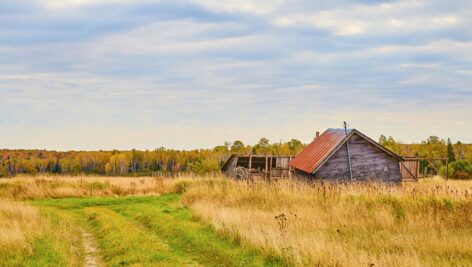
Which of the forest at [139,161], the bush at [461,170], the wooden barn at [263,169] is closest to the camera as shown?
the wooden barn at [263,169]

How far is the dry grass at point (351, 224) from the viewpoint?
33.6ft

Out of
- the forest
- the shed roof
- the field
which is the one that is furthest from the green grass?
the forest

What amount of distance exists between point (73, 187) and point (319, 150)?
16.6 metres

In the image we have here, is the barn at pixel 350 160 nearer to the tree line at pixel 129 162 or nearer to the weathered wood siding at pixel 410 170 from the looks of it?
the weathered wood siding at pixel 410 170

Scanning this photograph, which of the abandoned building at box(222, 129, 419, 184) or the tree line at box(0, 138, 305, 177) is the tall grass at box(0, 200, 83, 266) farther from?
the tree line at box(0, 138, 305, 177)

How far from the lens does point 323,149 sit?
98.9 ft

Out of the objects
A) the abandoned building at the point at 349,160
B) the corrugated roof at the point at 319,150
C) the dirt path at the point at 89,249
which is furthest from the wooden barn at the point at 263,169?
the dirt path at the point at 89,249

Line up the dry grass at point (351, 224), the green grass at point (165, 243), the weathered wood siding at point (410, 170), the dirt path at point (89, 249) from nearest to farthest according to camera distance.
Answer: the dry grass at point (351, 224)
the green grass at point (165, 243)
the dirt path at point (89, 249)
the weathered wood siding at point (410, 170)

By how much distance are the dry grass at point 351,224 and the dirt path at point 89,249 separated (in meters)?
3.70

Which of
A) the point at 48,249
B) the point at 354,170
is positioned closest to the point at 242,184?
the point at 354,170

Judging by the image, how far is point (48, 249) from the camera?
40.0 ft

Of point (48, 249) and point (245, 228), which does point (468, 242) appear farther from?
point (48, 249)

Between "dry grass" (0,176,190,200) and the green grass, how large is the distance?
11.4 m

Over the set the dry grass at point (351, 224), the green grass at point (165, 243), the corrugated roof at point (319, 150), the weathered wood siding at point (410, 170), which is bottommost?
the green grass at point (165, 243)
